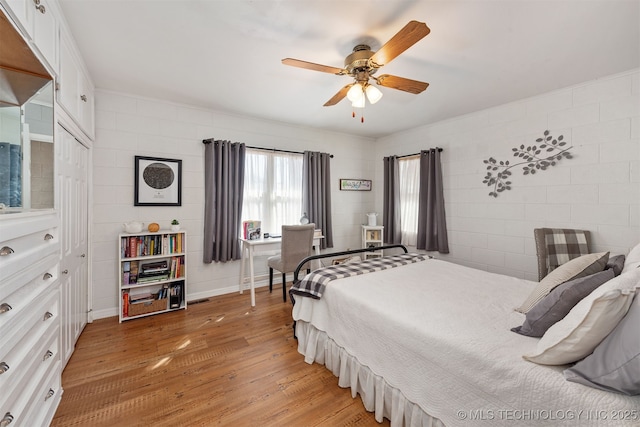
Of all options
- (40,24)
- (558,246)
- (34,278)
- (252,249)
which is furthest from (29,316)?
(558,246)

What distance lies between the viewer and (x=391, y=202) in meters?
4.43

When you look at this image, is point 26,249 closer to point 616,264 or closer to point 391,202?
point 616,264

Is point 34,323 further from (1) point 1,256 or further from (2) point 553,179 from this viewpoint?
(2) point 553,179

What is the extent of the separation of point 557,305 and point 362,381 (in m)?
1.14

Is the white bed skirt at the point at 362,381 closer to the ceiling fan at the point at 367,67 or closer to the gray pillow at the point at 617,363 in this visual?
the gray pillow at the point at 617,363

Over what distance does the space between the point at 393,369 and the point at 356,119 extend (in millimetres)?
3220

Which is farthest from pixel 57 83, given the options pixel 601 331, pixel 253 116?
pixel 601 331

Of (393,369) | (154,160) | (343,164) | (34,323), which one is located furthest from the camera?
(343,164)

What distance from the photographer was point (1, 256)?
955 millimetres

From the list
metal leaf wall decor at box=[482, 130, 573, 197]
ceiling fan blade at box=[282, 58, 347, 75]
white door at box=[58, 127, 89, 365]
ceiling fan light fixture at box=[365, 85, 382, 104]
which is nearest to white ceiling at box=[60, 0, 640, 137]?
ceiling fan blade at box=[282, 58, 347, 75]

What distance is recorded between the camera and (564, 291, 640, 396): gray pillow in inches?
33.0

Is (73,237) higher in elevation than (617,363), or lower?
higher

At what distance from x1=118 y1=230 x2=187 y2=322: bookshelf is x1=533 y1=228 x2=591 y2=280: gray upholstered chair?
3818mm

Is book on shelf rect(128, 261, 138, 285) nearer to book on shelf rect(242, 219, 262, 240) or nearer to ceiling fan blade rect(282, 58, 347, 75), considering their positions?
book on shelf rect(242, 219, 262, 240)
